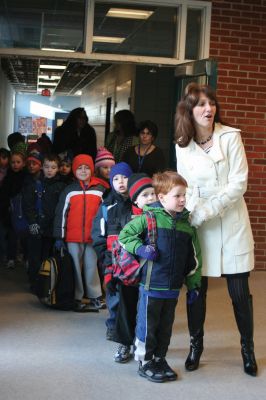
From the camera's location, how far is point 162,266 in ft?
11.4

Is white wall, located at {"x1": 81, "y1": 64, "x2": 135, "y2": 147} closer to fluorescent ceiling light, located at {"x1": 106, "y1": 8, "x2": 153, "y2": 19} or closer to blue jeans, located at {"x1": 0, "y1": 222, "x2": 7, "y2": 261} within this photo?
fluorescent ceiling light, located at {"x1": 106, "y1": 8, "x2": 153, "y2": 19}

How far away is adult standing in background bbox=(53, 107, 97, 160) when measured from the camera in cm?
646

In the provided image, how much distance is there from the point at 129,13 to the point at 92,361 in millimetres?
4148

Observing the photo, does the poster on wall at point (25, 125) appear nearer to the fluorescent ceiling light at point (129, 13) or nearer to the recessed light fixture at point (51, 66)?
the recessed light fixture at point (51, 66)

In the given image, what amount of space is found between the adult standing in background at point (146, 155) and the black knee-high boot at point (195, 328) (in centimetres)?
256

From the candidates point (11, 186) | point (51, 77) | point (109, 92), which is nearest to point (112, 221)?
point (11, 186)

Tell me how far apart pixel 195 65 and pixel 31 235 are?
7.81ft

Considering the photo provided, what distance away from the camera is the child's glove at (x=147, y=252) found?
339 cm

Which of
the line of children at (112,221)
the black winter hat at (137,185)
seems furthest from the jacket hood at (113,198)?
the black winter hat at (137,185)

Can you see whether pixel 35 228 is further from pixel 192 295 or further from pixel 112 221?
pixel 192 295

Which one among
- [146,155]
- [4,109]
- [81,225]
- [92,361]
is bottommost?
[92,361]

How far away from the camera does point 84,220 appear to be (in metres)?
4.92

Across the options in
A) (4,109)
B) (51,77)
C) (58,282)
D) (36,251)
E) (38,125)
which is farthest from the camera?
(38,125)

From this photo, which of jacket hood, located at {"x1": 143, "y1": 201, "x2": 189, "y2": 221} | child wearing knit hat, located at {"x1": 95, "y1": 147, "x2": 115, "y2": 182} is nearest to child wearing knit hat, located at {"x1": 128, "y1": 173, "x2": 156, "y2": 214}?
jacket hood, located at {"x1": 143, "y1": 201, "x2": 189, "y2": 221}
